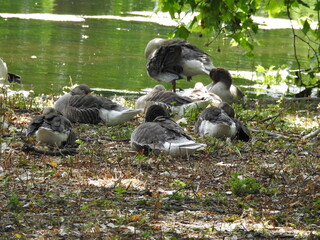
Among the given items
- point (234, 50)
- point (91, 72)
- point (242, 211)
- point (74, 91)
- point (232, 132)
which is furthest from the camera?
point (234, 50)

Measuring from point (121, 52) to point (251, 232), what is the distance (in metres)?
16.2

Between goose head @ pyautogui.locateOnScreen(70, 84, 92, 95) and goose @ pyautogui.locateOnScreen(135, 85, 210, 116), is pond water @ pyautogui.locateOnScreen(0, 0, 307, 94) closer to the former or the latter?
goose head @ pyautogui.locateOnScreen(70, 84, 92, 95)

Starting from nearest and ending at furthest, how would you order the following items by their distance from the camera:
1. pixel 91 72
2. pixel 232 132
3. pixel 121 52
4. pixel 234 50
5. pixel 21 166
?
pixel 21 166 → pixel 232 132 → pixel 91 72 → pixel 121 52 → pixel 234 50

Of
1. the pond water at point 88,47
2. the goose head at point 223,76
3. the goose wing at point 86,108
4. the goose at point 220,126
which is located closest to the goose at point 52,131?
the goose wing at point 86,108

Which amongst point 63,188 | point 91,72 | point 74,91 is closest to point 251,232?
point 63,188

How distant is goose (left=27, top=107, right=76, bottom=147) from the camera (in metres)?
8.43

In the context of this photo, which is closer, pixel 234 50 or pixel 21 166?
pixel 21 166

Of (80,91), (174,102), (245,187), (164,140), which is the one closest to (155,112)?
(164,140)

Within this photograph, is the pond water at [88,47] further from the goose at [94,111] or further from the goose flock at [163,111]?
the goose at [94,111]

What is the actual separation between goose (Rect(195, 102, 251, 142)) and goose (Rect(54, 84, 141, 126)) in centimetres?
115

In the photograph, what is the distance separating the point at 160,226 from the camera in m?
5.66

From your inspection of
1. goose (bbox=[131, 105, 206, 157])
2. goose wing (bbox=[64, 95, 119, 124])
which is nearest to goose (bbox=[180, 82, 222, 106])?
goose wing (bbox=[64, 95, 119, 124])

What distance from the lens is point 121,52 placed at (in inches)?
842

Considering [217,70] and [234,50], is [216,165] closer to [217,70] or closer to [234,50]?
[217,70]
